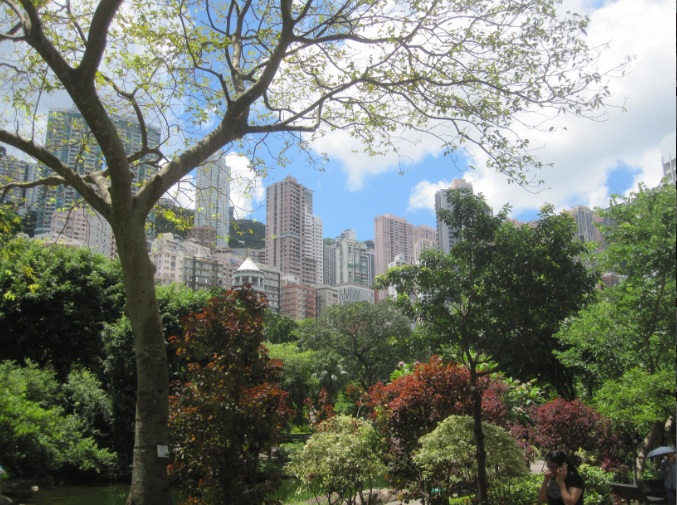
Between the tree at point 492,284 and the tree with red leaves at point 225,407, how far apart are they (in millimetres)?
2691

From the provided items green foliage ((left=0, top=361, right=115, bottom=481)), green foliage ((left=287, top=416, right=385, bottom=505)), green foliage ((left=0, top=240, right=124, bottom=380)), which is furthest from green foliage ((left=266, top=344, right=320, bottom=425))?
green foliage ((left=287, top=416, right=385, bottom=505))

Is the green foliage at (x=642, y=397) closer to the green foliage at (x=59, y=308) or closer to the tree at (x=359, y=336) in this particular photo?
the green foliage at (x=59, y=308)

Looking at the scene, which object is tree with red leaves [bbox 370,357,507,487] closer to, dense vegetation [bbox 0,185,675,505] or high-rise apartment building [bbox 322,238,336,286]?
dense vegetation [bbox 0,185,675,505]

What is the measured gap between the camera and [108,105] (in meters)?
9.21

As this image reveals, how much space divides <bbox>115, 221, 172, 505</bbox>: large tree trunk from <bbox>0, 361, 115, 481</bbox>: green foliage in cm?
705

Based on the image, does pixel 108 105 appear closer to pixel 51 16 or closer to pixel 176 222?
pixel 51 16

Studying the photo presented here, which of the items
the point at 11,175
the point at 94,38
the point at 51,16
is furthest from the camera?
the point at 11,175

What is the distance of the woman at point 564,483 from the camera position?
5.07 m

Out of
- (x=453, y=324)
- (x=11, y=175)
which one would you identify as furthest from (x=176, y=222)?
(x=453, y=324)

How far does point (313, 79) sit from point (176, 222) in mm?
3350

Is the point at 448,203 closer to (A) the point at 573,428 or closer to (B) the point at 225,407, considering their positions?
(B) the point at 225,407

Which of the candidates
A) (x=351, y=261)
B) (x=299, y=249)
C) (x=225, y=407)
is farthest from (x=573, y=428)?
(x=351, y=261)

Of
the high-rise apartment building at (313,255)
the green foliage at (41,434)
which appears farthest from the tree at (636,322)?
the high-rise apartment building at (313,255)

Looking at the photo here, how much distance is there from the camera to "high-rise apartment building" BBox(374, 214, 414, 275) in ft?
Result: 386
